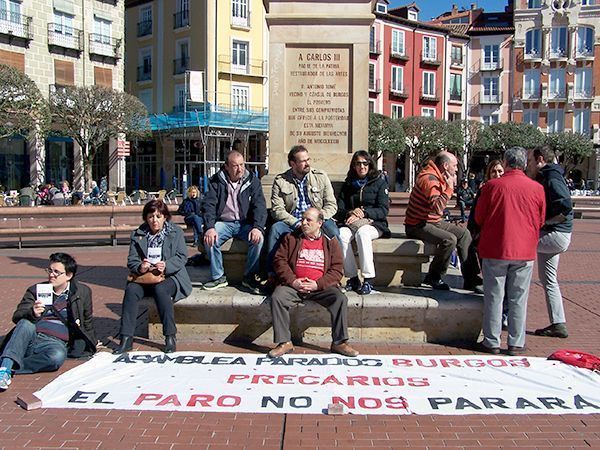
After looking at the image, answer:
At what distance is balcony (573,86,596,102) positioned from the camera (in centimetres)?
5212

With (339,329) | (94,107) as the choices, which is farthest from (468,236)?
(94,107)

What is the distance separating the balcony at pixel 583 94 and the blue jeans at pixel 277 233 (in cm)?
5182

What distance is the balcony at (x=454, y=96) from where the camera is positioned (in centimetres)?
5469

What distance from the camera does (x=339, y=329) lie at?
5.95 metres

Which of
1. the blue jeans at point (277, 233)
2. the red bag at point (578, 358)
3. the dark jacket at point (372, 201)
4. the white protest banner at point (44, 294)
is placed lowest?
the red bag at point (578, 358)

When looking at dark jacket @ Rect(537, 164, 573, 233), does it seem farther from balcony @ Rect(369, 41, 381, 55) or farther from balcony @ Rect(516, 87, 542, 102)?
balcony @ Rect(516, 87, 542, 102)

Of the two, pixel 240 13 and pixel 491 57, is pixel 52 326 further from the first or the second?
pixel 491 57

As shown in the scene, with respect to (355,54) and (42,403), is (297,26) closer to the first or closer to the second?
(355,54)

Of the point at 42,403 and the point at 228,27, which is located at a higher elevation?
the point at 228,27

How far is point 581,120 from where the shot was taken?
52.4m

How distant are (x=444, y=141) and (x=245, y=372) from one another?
41.7 m

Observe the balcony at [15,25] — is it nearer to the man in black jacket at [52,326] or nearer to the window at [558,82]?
the man in black jacket at [52,326]

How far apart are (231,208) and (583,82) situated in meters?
52.5

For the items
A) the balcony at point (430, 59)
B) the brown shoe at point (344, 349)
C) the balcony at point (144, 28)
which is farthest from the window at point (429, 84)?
the brown shoe at point (344, 349)
